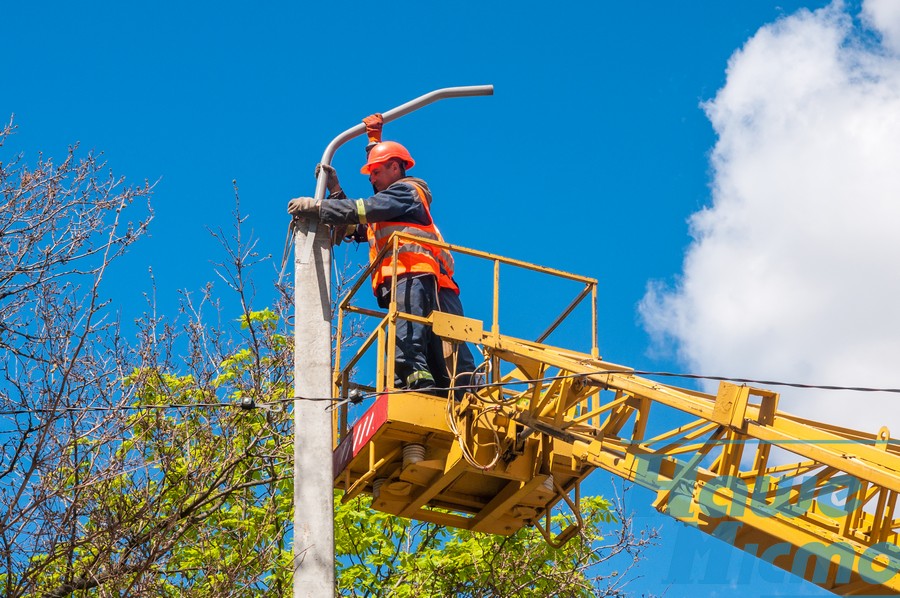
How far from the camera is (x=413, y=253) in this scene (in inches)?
423

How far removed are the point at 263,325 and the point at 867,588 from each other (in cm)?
987

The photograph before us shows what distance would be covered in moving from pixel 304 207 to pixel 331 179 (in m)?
0.87

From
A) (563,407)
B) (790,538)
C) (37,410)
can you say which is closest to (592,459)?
(563,407)

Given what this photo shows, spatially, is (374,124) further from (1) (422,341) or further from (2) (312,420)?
(2) (312,420)

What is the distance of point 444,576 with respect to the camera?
14.9m

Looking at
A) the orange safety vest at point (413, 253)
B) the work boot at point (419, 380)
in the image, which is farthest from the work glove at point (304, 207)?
the work boot at point (419, 380)

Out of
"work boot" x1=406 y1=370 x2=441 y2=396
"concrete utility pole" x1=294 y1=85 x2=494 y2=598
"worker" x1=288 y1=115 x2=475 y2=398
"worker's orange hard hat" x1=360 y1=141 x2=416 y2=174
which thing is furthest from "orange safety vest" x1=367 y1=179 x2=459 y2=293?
"concrete utility pole" x1=294 y1=85 x2=494 y2=598

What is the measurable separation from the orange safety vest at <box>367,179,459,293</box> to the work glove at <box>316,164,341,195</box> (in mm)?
426

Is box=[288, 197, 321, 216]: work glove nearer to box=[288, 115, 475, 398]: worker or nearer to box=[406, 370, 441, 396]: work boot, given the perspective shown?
box=[288, 115, 475, 398]: worker

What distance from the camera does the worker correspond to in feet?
33.7

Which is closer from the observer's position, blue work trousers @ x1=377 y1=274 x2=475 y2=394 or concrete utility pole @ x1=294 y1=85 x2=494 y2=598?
concrete utility pole @ x1=294 y1=85 x2=494 y2=598

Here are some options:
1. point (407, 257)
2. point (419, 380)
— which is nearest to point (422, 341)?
point (419, 380)

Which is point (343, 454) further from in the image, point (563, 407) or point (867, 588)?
point (867, 588)

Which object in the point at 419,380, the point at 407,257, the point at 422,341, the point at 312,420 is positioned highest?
the point at 407,257
